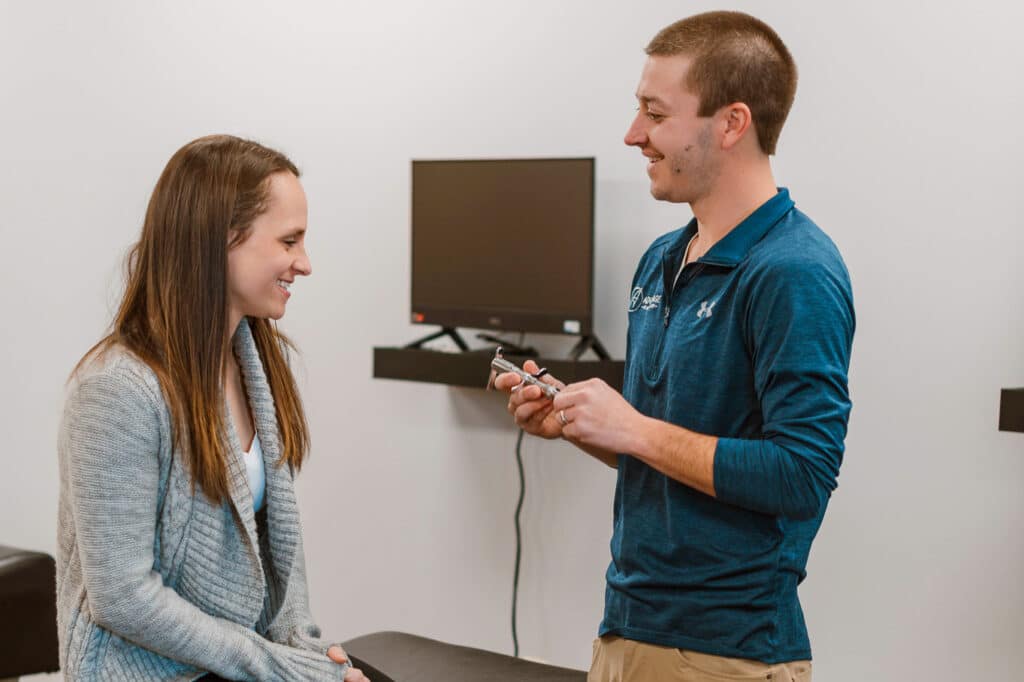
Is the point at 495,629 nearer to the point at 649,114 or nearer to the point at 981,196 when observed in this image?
the point at 981,196

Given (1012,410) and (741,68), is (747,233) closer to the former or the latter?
(741,68)

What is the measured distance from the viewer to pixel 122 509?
1.67 meters

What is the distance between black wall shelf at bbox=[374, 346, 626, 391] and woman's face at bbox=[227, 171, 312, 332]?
4.16 feet

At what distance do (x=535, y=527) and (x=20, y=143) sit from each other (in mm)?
2622

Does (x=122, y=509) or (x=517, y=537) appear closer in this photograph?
(x=122, y=509)

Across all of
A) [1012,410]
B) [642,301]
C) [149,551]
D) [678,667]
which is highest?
[642,301]

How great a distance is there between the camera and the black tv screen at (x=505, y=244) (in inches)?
124

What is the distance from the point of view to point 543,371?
5.92ft

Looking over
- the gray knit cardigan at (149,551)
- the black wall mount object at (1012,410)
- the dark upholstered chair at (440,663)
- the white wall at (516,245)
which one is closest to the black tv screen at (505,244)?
the white wall at (516,245)

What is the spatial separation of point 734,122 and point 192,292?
88cm

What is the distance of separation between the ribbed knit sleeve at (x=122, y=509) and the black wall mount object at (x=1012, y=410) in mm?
1731

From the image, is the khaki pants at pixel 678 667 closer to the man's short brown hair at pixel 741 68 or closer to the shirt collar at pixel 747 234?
the shirt collar at pixel 747 234

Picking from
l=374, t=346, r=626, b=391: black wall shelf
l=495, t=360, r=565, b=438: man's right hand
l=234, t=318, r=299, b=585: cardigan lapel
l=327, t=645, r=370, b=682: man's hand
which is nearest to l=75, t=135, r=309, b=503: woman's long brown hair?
l=234, t=318, r=299, b=585: cardigan lapel

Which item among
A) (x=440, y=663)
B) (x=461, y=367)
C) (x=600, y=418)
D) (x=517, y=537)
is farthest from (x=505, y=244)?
(x=600, y=418)
